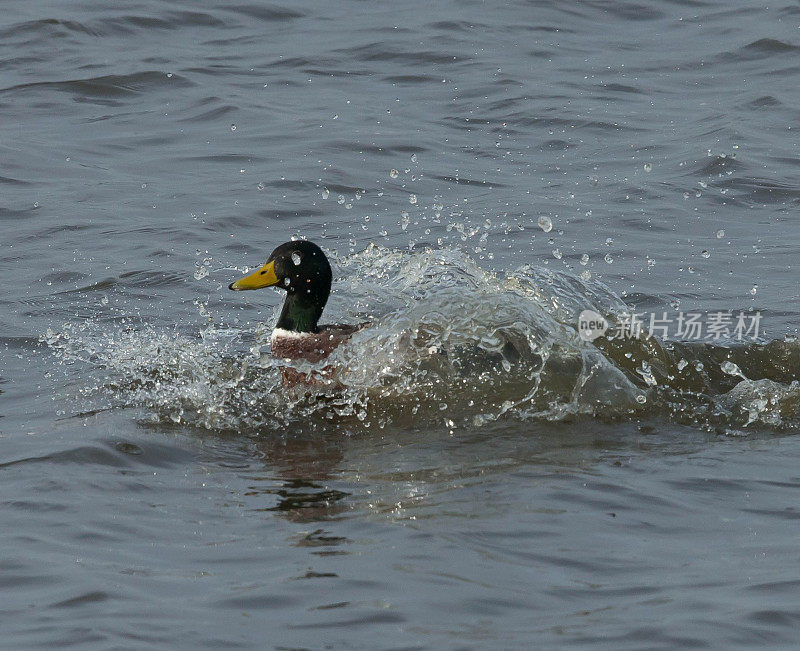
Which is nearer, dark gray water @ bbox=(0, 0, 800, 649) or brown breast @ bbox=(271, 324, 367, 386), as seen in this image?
dark gray water @ bbox=(0, 0, 800, 649)

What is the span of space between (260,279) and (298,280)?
0.75ft

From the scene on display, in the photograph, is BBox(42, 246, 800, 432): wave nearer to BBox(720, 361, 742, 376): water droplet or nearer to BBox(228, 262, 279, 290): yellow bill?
BBox(720, 361, 742, 376): water droplet

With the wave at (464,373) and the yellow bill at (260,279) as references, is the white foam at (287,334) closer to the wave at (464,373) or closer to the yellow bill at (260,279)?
the wave at (464,373)

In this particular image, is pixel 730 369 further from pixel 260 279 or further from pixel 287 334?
pixel 260 279

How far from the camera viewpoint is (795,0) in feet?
56.1

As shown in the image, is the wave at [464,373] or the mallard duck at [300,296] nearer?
the wave at [464,373]

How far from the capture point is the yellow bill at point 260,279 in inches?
275

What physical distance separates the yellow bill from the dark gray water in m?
0.48

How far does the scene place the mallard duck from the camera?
698cm

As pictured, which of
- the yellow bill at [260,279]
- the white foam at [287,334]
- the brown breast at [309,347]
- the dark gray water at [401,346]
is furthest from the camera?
the white foam at [287,334]

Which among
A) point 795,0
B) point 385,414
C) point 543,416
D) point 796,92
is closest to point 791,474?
point 543,416

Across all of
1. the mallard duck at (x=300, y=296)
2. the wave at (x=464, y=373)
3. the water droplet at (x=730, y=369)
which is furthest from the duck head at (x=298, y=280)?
the water droplet at (x=730, y=369)

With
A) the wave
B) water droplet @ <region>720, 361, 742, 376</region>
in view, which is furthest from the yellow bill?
water droplet @ <region>720, 361, 742, 376</region>

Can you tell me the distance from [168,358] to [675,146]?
6.60 meters
